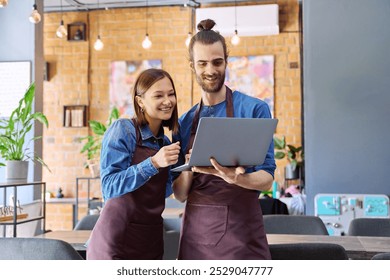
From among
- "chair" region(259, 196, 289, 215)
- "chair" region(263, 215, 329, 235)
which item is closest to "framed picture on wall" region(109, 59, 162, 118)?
"chair" region(259, 196, 289, 215)

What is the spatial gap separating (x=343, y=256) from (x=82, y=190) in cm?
601

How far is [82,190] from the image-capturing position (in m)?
7.34

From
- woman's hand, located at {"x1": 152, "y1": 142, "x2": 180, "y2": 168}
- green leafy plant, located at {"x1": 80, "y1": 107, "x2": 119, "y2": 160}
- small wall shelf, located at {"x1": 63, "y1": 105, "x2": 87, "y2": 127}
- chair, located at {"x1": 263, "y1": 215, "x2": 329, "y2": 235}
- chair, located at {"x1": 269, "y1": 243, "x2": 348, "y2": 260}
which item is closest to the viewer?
woman's hand, located at {"x1": 152, "y1": 142, "x2": 180, "y2": 168}

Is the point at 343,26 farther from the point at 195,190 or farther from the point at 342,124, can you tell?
the point at 195,190

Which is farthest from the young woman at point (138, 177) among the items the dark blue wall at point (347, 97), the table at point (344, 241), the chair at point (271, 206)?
the chair at point (271, 206)

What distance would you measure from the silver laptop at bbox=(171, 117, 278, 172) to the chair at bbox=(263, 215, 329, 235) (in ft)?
5.98

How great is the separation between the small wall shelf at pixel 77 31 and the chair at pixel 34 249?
6302 millimetres

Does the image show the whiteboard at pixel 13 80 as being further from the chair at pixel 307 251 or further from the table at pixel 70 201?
the chair at pixel 307 251

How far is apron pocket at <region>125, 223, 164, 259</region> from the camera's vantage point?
135cm

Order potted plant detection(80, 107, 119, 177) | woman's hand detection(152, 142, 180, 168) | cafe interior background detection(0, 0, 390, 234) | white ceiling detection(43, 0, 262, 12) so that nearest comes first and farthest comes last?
woman's hand detection(152, 142, 180, 168)
cafe interior background detection(0, 0, 390, 234)
potted plant detection(80, 107, 119, 177)
white ceiling detection(43, 0, 262, 12)

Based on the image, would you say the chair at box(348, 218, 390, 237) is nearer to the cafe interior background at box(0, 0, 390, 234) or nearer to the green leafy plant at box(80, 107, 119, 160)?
the cafe interior background at box(0, 0, 390, 234)

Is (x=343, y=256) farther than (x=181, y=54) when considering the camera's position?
No
